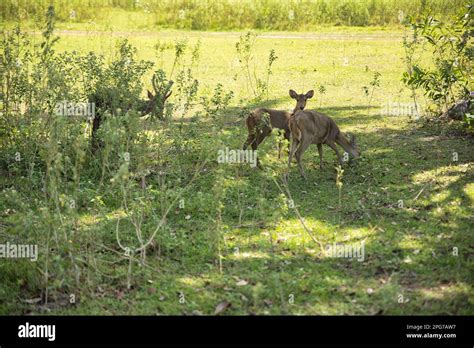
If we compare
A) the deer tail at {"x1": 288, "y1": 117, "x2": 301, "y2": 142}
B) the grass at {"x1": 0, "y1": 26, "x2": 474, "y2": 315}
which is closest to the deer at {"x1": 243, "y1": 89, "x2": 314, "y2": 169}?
the deer tail at {"x1": 288, "y1": 117, "x2": 301, "y2": 142}

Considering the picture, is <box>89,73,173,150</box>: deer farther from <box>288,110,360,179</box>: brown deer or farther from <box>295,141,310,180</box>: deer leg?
<box>295,141,310,180</box>: deer leg

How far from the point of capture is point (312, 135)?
35.5 feet

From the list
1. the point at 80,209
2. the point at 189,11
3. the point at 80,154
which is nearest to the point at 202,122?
the point at 80,209

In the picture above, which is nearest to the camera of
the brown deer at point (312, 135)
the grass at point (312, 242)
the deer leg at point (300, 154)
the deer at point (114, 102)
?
the grass at point (312, 242)

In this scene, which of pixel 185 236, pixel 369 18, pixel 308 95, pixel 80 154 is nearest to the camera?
pixel 80 154

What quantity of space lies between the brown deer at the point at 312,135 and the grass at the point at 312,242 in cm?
30

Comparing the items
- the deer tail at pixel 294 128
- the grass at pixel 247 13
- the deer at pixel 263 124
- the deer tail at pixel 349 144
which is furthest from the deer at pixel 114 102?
the grass at pixel 247 13

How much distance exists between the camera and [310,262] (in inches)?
305

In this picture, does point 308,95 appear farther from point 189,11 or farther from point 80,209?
Answer: point 189,11

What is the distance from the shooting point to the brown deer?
35.1ft

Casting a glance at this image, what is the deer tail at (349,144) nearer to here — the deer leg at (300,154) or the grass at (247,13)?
the deer leg at (300,154)

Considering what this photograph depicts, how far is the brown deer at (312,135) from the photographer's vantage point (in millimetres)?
10688

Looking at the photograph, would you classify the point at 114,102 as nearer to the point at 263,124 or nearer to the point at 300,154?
the point at 263,124
